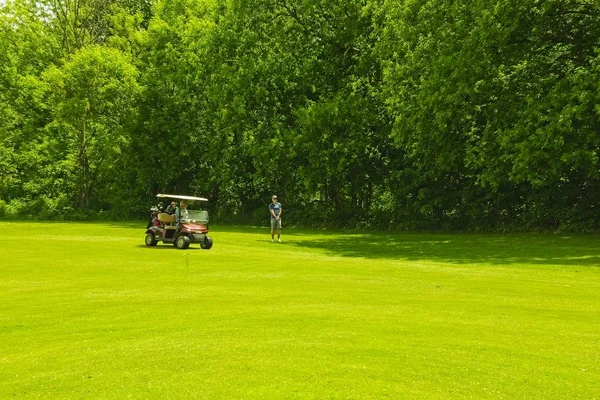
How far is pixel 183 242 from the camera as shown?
31281 millimetres

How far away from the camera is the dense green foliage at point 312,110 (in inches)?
1391

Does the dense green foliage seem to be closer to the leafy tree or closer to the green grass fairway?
the leafy tree

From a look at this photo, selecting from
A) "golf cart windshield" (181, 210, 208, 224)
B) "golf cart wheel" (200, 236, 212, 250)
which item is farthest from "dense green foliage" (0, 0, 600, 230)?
"golf cart wheel" (200, 236, 212, 250)

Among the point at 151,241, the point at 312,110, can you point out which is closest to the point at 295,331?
the point at 151,241

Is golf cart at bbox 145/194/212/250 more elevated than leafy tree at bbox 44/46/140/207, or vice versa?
leafy tree at bbox 44/46/140/207

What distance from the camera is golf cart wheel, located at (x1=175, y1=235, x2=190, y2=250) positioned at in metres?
31.2

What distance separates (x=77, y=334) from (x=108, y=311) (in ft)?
7.37

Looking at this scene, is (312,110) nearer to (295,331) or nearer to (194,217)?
(194,217)

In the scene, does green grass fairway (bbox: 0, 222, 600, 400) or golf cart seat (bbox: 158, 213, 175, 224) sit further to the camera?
golf cart seat (bbox: 158, 213, 175, 224)

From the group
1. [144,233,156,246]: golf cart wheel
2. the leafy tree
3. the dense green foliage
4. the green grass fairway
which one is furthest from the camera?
the leafy tree

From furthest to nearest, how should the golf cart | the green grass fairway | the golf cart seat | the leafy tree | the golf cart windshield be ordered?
the leafy tree → the golf cart seat → the golf cart windshield → the golf cart → the green grass fairway

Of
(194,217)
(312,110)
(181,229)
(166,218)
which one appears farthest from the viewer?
(312,110)

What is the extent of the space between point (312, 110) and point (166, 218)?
799 inches

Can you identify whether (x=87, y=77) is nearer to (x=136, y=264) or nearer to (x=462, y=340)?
(x=136, y=264)
